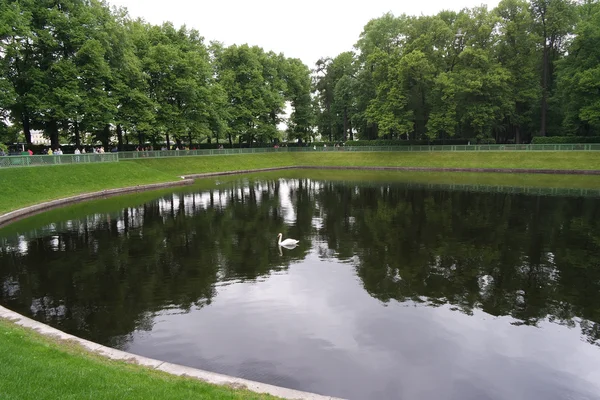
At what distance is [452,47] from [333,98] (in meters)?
26.5

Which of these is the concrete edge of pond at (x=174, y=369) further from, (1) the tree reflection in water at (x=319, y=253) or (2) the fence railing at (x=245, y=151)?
(2) the fence railing at (x=245, y=151)

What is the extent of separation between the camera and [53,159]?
35562 millimetres

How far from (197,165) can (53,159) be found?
21.2 metres

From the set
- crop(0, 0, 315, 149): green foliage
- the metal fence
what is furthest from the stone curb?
crop(0, 0, 315, 149): green foliage

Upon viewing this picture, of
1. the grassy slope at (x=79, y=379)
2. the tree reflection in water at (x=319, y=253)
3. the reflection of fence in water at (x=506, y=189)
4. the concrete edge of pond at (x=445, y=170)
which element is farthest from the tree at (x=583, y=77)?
the grassy slope at (x=79, y=379)

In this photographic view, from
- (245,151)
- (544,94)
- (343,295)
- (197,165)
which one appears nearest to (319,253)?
(343,295)

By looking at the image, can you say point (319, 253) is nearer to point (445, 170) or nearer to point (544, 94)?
point (445, 170)

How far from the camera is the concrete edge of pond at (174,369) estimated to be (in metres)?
6.80

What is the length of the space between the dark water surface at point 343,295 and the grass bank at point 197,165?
23.7 ft

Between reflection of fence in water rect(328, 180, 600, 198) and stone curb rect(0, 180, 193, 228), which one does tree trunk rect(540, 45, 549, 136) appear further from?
stone curb rect(0, 180, 193, 228)

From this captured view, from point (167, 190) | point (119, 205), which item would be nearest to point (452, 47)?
point (167, 190)

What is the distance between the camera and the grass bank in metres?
30.0

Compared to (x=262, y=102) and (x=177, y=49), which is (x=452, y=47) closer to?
(x=262, y=102)

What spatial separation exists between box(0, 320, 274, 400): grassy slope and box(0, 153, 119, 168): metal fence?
30.1 meters
